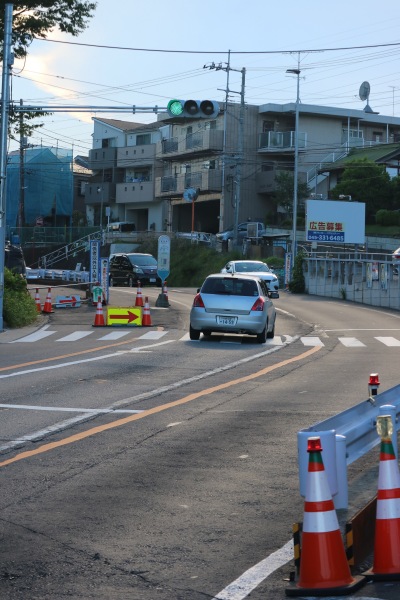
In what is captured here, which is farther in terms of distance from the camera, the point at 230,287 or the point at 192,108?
the point at 192,108

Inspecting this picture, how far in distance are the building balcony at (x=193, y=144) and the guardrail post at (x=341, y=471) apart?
68198mm

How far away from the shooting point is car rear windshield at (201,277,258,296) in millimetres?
25312

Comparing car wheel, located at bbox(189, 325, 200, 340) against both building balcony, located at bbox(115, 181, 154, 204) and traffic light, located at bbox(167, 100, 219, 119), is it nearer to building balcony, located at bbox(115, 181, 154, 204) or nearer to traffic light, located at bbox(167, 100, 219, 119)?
traffic light, located at bbox(167, 100, 219, 119)

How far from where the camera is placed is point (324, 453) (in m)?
6.64

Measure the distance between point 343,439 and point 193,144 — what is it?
7111cm

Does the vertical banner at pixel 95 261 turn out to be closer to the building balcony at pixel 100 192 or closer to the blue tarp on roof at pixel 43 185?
the blue tarp on roof at pixel 43 185

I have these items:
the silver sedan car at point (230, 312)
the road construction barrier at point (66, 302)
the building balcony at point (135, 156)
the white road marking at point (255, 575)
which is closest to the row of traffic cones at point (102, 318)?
the silver sedan car at point (230, 312)

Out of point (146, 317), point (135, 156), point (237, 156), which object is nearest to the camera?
point (146, 317)

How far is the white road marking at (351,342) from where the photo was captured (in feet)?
82.2

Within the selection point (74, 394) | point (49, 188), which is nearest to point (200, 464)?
point (74, 394)

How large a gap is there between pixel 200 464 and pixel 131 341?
49.7ft

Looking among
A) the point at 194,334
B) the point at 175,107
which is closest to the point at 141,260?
the point at 175,107

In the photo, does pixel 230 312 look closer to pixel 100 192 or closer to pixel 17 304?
pixel 17 304

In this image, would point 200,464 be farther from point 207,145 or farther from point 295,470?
point 207,145
